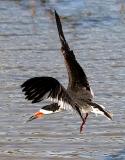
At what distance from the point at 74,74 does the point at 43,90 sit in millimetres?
1059

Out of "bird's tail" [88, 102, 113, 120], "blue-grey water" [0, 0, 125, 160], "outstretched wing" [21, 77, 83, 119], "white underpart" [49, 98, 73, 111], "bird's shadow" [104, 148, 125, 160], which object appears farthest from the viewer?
"blue-grey water" [0, 0, 125, 160]

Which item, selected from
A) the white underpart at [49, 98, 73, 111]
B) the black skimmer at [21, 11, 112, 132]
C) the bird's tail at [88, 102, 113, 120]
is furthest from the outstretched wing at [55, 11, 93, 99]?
the white underpart at [49, 98, 73, 111]

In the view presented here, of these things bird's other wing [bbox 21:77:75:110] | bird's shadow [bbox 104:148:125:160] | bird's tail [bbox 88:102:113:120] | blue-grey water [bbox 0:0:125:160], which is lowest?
blue-grey water [bbox 0:0:125:160]

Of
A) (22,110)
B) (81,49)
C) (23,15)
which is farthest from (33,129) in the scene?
(23,15)

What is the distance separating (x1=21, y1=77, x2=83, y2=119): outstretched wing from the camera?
27.2 feet

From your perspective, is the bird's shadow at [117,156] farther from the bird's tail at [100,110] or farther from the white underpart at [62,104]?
the white underpart at [62,104]

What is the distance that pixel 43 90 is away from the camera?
8414 mm

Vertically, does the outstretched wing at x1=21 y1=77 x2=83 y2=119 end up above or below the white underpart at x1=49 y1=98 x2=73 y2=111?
above

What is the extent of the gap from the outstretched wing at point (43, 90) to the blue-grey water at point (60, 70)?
1.34m

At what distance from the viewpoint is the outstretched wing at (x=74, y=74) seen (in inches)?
367

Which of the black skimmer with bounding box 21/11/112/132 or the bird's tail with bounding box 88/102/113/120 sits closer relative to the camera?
the black skimmer with bounding box 21/11/112/132

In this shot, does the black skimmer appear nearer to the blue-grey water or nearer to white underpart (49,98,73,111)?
white underpart (49,98,73,111)

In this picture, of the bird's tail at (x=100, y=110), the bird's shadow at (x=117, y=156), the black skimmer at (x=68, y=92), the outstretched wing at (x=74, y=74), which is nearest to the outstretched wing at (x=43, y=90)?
A: the black skimmer at (x=68, y=92)

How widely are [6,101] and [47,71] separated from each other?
167 cm
